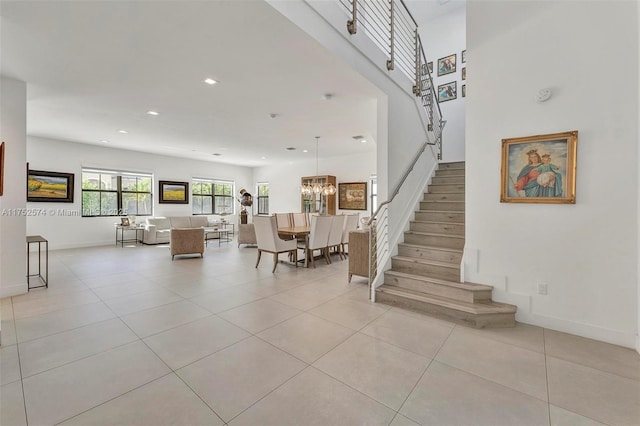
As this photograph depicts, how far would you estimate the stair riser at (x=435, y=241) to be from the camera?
376cm

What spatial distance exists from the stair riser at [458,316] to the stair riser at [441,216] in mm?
1536

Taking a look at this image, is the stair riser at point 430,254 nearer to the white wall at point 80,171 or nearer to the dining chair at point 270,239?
the dining chair at point 270,239

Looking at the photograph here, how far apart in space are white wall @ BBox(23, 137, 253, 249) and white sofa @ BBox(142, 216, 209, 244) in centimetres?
65

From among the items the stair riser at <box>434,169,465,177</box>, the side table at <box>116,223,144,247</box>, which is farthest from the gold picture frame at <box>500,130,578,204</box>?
the side table at <box>116,223,144,247</box>

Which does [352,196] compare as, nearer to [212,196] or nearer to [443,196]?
[443,196]

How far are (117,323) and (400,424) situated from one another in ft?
9.24

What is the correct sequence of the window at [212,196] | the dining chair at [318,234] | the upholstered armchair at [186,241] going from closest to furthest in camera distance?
the dining chair at [318,234] < the upholstered armchair at [186,241] < the window at [212,196]

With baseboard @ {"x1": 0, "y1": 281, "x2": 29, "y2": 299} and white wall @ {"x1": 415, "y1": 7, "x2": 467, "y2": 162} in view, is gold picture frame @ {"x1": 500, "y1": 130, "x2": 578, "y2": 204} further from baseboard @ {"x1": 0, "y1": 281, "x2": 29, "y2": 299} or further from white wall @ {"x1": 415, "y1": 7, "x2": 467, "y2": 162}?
baseboard @ {"x1": 0, "y1": 281, "x2": 29, "y2": 299}

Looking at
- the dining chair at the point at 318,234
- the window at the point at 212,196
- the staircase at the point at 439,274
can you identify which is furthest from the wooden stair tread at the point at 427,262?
the window at the point at 212,196

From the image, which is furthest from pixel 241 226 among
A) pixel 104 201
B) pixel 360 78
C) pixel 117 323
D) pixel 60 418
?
pixel 60 418

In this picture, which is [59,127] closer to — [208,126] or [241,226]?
[208,126]

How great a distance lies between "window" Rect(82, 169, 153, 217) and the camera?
766 cm

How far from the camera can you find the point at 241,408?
5.41 feet

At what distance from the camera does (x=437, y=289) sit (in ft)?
10.7
